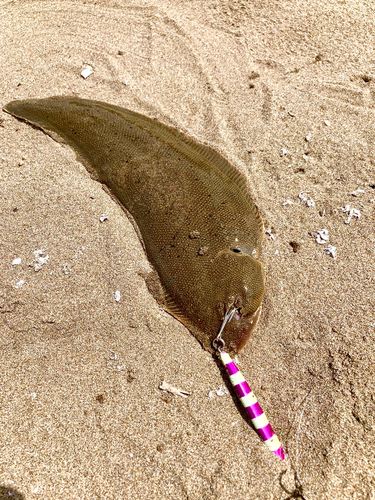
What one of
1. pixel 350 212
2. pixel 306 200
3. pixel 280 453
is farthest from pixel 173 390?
pixel 350 212

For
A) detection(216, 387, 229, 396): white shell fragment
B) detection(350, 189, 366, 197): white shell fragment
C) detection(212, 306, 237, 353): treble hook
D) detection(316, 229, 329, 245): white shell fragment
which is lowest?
detection(216, 387, 229, 396): white shell fragment

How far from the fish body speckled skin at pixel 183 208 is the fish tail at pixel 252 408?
0.17m

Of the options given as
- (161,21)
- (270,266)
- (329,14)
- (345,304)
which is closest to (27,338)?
(270,266)

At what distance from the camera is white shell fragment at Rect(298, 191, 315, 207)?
358cm

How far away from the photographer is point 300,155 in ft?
12.6

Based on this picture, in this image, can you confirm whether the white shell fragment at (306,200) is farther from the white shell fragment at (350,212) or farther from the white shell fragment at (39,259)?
the white shell fragment at (39,259)

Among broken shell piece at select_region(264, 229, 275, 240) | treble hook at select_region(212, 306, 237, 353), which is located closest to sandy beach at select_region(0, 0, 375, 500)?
broken shell piece at select_region(264, 229, 275, 240)

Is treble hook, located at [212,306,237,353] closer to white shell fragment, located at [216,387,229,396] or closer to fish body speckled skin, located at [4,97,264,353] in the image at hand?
fish body speckled skin, located at [4,97,264,353]

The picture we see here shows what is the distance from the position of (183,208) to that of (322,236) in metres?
1.48

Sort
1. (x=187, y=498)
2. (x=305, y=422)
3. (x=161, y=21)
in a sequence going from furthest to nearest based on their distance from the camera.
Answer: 1. (x=161, y=21)
2. (x=305, y=422)
3. (x=187, y=498)

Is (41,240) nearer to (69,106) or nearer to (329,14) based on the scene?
(69,106)

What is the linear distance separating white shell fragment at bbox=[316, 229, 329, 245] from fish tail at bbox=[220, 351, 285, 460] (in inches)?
60.3

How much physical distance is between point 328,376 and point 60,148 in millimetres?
3796

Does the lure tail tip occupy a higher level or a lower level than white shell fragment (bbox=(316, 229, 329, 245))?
lower
